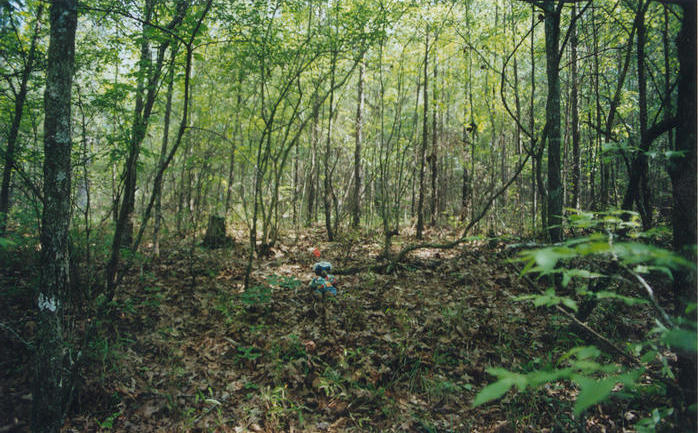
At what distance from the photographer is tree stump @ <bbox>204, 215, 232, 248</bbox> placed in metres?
9.20

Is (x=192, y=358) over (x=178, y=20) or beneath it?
beneath

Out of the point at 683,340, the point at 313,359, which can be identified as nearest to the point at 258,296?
the point at 313,359

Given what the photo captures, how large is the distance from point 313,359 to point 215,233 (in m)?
5.71

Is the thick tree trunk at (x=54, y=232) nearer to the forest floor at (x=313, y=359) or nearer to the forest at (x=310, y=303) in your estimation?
the forest at (x=310, y=303)

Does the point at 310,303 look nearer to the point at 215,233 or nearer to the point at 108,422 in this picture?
the point at 108,422

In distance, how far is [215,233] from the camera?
9258mm

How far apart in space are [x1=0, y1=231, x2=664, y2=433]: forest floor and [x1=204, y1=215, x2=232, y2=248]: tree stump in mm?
2102

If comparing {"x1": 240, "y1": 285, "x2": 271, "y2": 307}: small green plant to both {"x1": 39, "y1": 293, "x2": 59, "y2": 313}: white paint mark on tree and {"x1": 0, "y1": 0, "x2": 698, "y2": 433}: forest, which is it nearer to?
{"x1": 0, "y1": 0, "x2": 698, "y2": 433}: forest

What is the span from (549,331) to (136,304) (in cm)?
693

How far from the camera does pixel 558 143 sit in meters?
6.44

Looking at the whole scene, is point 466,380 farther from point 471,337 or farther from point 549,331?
point 549,331

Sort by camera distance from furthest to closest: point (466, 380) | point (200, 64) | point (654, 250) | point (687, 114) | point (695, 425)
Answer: point (200, 64)
point (466, 380)
point (687, 114)
point (695, 425)
point (654, 250)

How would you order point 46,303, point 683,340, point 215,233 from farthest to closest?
point 215,233 < point 46,303 < point 683,340

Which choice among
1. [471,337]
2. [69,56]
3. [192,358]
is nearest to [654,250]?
[471,337]
